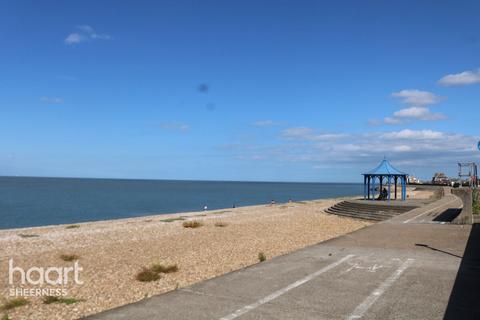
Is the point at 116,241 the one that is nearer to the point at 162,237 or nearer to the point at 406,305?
the point at 162,237

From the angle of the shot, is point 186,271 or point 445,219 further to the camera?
point 445,219

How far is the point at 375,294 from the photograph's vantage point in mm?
7590

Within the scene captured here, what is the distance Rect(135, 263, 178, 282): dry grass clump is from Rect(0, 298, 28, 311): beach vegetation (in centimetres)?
249

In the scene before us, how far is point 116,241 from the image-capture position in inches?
690

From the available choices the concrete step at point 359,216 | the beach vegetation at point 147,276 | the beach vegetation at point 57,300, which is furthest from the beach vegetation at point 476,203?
the beach vegetation at point 57,300

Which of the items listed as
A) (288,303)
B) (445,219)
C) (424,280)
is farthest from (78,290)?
(445,219)

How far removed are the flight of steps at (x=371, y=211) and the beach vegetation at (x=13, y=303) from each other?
20.0 metres

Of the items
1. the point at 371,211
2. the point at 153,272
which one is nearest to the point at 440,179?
the point at 371,211

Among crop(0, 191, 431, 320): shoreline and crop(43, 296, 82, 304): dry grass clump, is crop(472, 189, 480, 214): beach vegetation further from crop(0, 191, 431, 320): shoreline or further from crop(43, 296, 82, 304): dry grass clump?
crop(43, 296, 82, 304): dry grass clump

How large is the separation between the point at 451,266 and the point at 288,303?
5.00 metres

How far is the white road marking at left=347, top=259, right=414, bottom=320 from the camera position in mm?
6559

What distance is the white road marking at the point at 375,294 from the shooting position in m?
6.56

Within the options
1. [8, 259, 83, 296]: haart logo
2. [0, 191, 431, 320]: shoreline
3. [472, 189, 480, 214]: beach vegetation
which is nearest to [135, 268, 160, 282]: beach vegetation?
[0, 191, 431, 320]: shoreline

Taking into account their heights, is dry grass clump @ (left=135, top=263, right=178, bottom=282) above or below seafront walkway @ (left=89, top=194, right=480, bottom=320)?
below
